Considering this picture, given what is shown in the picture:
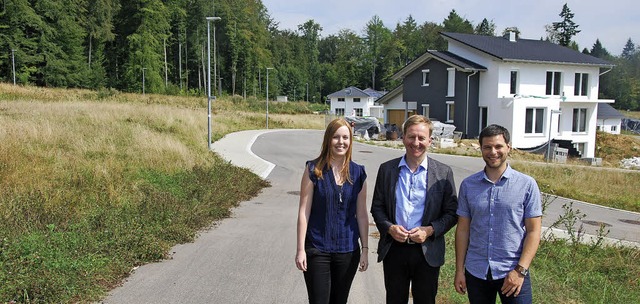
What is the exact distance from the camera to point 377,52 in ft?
313

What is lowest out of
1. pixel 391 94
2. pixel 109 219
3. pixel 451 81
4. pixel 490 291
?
pixel 109 219

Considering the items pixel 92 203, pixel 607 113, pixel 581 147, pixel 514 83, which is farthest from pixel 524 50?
pixel 92 203

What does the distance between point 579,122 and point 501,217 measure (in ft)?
122

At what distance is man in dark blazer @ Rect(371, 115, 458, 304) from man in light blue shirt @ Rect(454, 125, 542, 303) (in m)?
0.17

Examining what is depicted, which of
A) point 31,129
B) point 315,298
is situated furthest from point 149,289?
point 31,129

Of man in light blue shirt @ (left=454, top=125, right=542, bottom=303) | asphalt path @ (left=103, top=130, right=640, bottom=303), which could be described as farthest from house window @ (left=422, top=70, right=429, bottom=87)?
man in light blue shirt @ (left=454, top=125, right=542, bottom=303)

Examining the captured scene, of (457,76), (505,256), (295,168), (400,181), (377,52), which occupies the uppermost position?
(377,52)

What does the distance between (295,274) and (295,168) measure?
1177cm

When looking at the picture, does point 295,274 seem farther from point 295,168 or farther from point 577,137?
point 577,137

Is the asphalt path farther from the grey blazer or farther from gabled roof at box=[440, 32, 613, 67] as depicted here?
gabled roof at box=[440, 32, 613, 67]

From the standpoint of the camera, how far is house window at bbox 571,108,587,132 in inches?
1407

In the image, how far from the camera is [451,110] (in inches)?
1419

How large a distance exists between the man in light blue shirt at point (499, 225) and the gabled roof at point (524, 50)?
102ft

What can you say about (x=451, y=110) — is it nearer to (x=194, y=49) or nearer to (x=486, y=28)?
(x=194, y=49)
